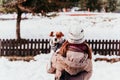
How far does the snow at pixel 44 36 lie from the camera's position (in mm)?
10188

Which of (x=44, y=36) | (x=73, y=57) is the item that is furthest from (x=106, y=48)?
(x=73, y=57)

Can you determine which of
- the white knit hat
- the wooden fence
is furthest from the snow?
the wooden fence

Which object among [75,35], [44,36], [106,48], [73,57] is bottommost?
[44,36]

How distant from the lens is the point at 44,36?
24672mm

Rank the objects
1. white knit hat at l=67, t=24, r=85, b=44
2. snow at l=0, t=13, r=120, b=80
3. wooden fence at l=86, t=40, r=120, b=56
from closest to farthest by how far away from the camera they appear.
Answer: white knit hat at l=67, t=24, r=85, b=44, snow at l=0, t=13, r=120, b=80, wooden fence at l=86, t=40, r=120, b=56

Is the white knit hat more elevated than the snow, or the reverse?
the white knit hat

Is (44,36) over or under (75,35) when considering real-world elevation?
under

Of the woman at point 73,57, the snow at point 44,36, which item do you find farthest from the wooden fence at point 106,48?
the woman at point 73,57

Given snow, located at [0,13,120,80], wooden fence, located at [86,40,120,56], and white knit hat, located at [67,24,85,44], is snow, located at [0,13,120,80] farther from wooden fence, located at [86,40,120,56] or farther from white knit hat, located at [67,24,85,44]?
wooden fence, located at [86,40,120,56]

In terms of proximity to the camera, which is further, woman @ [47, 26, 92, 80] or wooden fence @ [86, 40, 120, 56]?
wooden fence @ [86, 40, 120, 56]

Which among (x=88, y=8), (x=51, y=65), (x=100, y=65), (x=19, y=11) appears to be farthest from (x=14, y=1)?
(x=88, y=8)

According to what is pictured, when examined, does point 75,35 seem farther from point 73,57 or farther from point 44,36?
point 44,36

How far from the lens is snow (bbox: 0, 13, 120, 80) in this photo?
1019 cm

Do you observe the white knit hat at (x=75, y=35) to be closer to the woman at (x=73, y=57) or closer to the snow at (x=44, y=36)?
the woman at (x=73, y=57)
